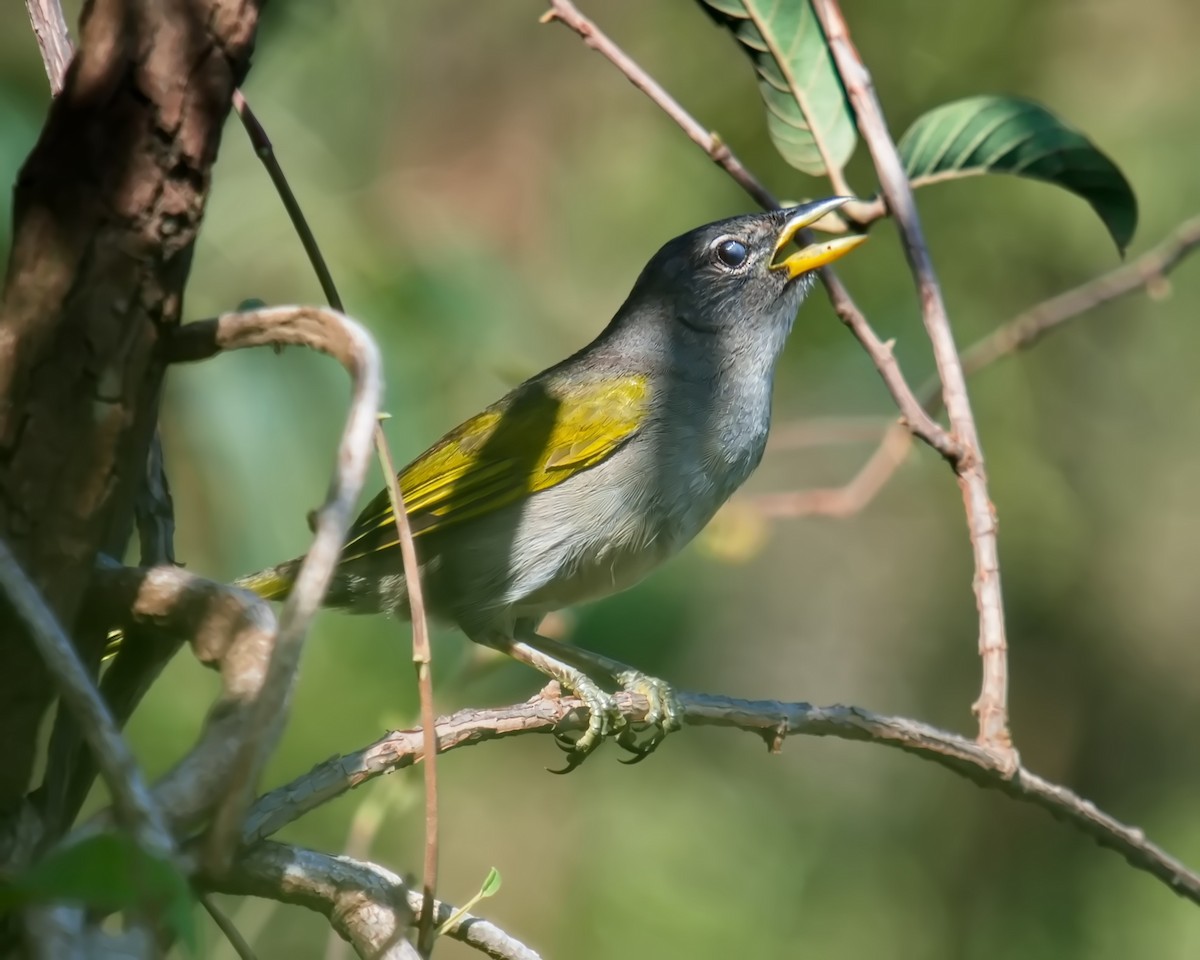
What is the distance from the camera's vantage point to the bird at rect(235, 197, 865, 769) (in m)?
3.77

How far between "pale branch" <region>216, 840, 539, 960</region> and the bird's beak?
1.72m

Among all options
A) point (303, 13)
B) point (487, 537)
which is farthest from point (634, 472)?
point (303, 13)

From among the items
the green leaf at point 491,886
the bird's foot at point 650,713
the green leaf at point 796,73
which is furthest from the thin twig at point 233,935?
the green leaf at point 796,73

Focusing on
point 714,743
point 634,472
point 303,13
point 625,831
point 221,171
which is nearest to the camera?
point 303,13

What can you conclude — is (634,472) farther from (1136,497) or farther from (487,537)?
(1136,497)

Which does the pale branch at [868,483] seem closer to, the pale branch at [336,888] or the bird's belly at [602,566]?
the bird's belly at [602,566]

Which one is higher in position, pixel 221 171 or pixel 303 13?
pixel 221 171

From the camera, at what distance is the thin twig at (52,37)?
194cm

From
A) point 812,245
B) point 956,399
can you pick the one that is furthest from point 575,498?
point 956,399

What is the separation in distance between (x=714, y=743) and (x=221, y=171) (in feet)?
16.7

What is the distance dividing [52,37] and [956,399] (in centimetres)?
167

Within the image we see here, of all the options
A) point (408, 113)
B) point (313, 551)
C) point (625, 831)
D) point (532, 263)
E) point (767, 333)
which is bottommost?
point (625, 831)

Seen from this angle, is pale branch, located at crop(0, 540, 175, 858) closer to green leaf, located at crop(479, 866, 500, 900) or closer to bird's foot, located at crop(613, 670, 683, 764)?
green leaf, located at crop(479, 866, 500, 900)

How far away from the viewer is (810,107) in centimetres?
306
